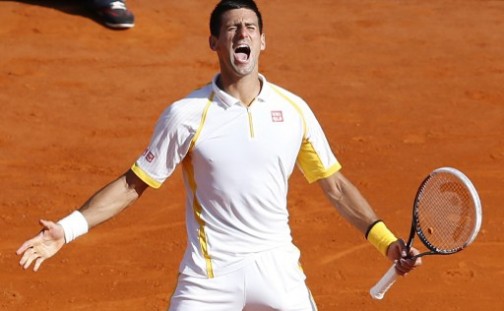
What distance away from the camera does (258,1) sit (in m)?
15.6

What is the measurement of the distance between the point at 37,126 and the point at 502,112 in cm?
489

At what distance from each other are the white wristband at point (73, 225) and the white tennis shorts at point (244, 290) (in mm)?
575

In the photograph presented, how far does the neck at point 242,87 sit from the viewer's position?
6043mm

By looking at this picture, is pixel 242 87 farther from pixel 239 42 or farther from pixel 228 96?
pixel 239 42

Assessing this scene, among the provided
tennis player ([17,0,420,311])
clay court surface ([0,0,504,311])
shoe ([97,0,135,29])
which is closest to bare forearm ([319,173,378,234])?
tennis player ([17,0,420,311])

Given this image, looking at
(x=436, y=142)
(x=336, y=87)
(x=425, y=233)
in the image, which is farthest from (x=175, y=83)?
(x=425, y=233)

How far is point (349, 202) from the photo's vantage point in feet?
20.7

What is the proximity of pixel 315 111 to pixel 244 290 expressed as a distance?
6562 mm

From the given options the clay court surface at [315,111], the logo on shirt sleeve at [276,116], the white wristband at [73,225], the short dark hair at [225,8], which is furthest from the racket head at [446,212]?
the clay court surface at [315,111]

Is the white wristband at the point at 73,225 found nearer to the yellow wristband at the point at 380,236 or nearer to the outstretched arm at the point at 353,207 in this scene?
the outstretched arm at the point at 353,207

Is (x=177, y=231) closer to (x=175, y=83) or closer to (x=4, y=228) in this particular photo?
(x=4, y=228)

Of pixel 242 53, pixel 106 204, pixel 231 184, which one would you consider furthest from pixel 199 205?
pixel 242 53

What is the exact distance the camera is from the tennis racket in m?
5.86

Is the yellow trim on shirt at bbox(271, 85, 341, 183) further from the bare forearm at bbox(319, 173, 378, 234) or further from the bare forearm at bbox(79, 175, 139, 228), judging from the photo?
the bare forearm at bbox(79, 175, 139, 228)
